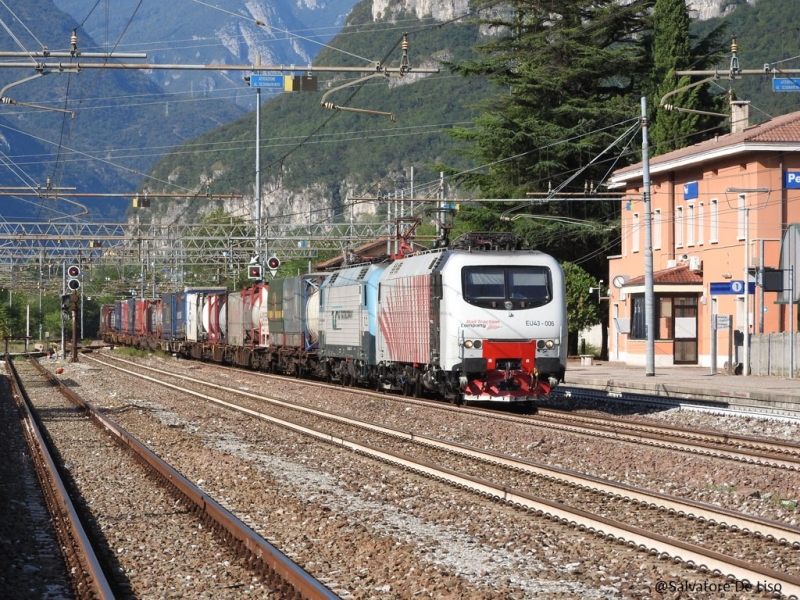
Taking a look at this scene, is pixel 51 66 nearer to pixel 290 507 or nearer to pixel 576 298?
pixel 290 507

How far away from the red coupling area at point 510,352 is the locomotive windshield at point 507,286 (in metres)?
→ 0.72

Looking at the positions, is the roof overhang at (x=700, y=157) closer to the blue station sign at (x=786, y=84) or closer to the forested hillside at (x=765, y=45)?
the blue station sign at (x=786, y=84)

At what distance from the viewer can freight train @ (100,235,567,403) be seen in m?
22.2

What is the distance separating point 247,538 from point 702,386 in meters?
21.3

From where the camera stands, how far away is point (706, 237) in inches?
1750

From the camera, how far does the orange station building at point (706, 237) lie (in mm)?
40594

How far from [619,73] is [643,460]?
42.4 metres

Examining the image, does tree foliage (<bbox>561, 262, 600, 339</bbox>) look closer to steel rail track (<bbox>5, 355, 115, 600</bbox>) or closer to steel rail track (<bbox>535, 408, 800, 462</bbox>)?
steel rail track (<bbox>535, 408, 800, 462</bbox>)

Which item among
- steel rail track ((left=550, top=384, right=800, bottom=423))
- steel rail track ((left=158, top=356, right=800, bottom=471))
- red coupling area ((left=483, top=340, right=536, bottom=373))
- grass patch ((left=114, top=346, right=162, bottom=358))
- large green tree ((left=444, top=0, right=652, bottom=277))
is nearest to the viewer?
steel rail track ((left=158, top=356, right=800, bottom=471))

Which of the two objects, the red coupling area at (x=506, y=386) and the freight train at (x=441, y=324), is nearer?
the freight train at (x=441, y=324)

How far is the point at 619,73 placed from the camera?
2162 inches

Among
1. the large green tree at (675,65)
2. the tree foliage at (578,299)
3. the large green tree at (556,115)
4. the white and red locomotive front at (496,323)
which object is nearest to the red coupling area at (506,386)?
the white and red locomotive front at (496,323)

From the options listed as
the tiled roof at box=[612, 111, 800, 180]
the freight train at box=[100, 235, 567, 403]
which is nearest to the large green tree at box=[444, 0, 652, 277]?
the tiled roof at box=[612, 111, 800, 180]

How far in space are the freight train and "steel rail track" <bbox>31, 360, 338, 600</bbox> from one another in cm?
746
